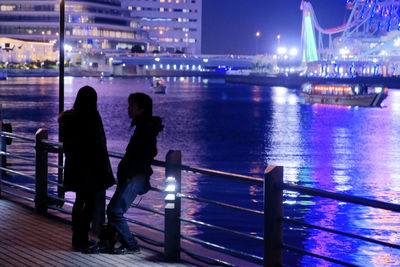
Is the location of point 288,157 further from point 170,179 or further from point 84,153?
point 170,179

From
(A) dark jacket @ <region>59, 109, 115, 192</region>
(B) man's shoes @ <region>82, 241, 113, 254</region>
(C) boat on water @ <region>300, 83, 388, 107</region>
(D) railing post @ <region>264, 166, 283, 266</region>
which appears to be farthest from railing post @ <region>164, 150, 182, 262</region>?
(C) boat on water @ <region>300, 83, 388, 107</region>

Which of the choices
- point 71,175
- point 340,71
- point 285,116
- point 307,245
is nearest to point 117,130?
point 285,116

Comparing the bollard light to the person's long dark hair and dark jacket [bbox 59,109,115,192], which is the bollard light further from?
the person's long dark hair

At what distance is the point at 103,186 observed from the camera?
932cm

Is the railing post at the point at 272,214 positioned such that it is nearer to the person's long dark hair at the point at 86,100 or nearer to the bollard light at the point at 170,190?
the bollard light at the point at 170,190

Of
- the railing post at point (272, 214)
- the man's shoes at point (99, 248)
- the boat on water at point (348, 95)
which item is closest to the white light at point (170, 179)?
the man's shoes at point (99, 248)

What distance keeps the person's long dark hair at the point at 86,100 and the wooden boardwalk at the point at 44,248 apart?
1.74 m

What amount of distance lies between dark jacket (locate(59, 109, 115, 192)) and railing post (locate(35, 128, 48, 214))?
2.48 m

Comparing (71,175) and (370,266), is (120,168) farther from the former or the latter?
(370,266)

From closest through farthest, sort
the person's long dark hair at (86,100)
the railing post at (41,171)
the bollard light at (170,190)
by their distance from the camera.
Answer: the bollard light at (170,190) → the person's long dark hair at (86,100) → the railing post at (41,171)

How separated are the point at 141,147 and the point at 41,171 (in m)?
3.68

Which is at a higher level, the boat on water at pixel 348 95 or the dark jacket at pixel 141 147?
the dark jacket at pixel 141 147

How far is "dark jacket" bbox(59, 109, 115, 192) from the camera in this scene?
9.10 meters

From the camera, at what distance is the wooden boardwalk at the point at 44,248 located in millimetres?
8742
